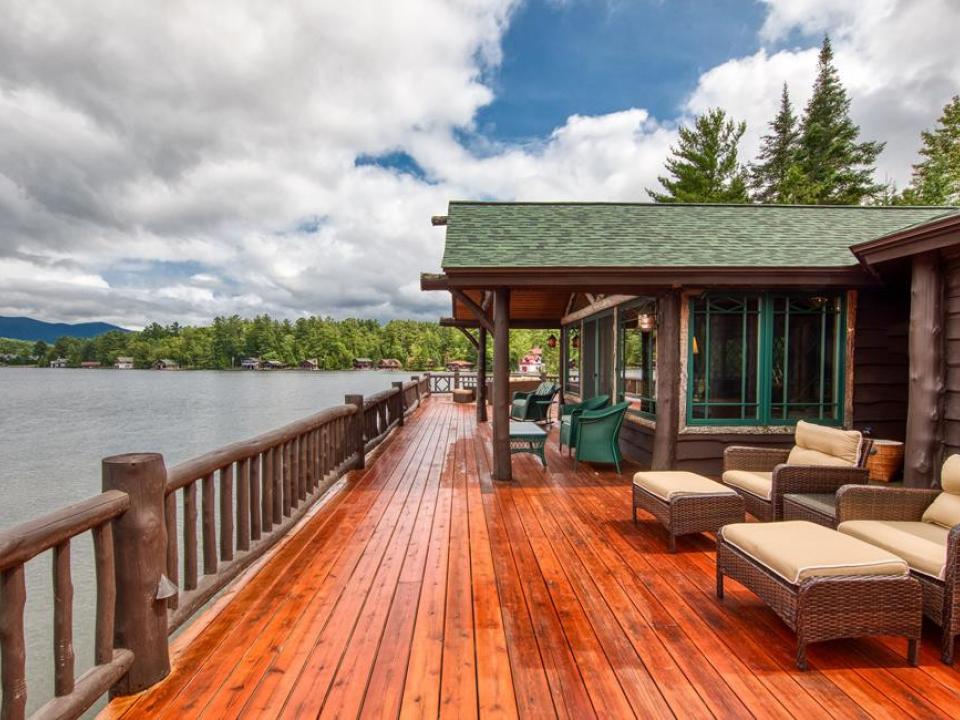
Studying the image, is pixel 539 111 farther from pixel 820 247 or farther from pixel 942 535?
pixel 942 535

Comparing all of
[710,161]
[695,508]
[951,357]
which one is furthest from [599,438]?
[710,161]

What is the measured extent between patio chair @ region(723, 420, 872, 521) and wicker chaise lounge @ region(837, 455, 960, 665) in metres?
0.61

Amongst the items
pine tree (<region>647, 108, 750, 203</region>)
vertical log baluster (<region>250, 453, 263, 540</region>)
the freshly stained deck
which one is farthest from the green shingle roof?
pine tree (<region>647, 108, 750, 203</region>)

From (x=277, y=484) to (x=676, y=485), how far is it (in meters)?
2.92

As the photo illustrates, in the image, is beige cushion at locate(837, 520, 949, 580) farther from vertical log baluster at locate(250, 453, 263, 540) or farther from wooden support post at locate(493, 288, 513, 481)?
vertical log baluster at locate(250, 453, 263, 540)

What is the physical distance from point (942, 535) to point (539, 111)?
68.2 ft

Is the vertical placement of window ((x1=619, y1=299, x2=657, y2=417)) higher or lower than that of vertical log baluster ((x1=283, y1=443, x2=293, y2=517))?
higher

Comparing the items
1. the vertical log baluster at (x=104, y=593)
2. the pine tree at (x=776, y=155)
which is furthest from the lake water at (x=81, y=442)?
the pine tree at (x=776, y=155)

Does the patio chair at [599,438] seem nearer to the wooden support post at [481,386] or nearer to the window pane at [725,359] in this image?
the window pane at [725,359]

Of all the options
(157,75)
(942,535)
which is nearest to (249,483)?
(942,535)

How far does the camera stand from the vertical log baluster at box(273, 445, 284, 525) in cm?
349

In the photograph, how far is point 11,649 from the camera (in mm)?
1370

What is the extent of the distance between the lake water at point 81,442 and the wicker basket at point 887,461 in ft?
21.6

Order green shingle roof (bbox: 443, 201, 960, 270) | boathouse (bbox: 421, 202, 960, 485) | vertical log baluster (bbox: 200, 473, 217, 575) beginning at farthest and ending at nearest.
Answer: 1. green shingle roof (bbox: 443, 201, 960, 270)
2. boathouse (bbox: 421, 202, 960, 485)
3. vertical log baluster (bbox: 200, 473, 217, 575)
